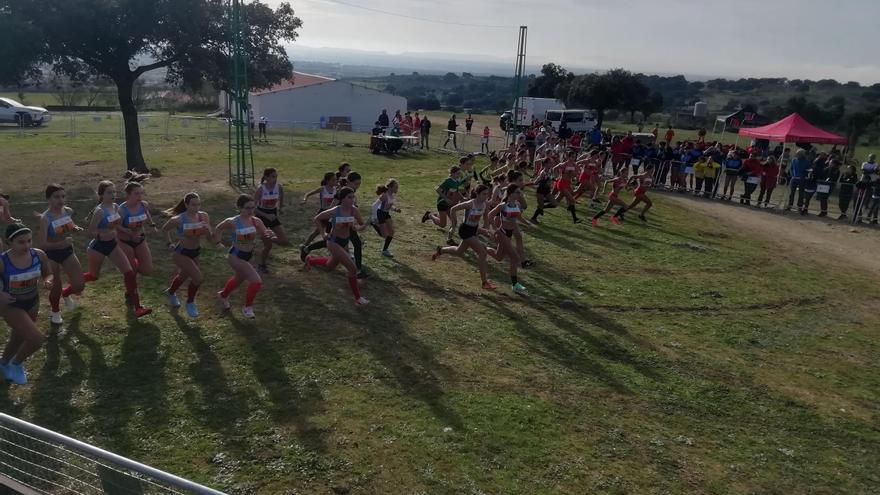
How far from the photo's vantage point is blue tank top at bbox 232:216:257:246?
844 centimetres

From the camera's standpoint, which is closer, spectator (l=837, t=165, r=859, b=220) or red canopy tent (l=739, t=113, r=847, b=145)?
spectator (l=837, t=165, r=859, b=220)

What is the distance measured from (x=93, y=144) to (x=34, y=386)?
81.5 ft

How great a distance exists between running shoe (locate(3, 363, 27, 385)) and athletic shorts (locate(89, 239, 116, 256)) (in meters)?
2.01

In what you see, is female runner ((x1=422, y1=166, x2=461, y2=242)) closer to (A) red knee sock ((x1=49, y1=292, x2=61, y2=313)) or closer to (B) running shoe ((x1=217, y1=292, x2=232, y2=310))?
(B) running shoe ((x1=217, y1=292, x2=232, y2=310))

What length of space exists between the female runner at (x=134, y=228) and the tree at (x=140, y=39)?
11.2m

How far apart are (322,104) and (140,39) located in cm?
3126

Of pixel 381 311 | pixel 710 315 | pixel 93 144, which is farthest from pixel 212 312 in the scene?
pixel 93 144

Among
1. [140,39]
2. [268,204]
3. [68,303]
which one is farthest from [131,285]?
[140,39]

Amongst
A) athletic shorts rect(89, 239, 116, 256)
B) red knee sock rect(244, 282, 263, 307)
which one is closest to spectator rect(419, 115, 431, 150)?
red knee sock rect(244, 282, 263, 307)

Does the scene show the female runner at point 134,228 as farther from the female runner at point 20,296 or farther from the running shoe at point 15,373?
the running shoe at point 15,373

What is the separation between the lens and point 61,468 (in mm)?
5098

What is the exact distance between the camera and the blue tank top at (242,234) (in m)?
8.44

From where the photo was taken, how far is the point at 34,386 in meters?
6.83

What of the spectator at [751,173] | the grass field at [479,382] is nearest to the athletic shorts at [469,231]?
the grass field at [479,382]
